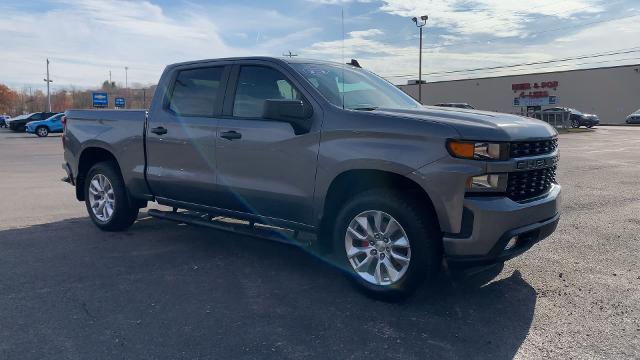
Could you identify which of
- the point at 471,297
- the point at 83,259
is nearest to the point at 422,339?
the point at 471,297

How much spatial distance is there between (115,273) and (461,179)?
10.5 feet

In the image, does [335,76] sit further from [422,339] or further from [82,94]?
[82,94]

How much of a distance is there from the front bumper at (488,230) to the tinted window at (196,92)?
9.20 ft

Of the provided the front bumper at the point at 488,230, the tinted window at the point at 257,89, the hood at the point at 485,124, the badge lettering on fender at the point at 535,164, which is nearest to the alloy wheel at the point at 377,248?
the front bumper at the point at 488,230

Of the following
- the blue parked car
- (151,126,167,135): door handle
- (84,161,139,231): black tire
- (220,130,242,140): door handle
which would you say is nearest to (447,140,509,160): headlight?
(220,130,242,140): door handle

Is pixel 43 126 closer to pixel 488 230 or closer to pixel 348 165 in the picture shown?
pixel 348 165

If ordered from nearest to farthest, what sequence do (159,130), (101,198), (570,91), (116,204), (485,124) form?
(485,124) < (159,130) < (116,204) < (101,198) < (570,91)

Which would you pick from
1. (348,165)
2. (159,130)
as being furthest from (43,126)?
(348,165)

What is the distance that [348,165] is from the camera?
428 cm

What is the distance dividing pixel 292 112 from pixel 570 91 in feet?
200

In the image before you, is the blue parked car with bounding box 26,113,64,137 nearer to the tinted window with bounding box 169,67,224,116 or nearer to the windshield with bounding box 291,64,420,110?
the tinted window with bounding box 169,67,224,116

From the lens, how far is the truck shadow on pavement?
3.48 metres

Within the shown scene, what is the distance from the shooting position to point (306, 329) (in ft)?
12.4

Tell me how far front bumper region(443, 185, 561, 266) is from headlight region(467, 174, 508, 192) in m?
0.06
